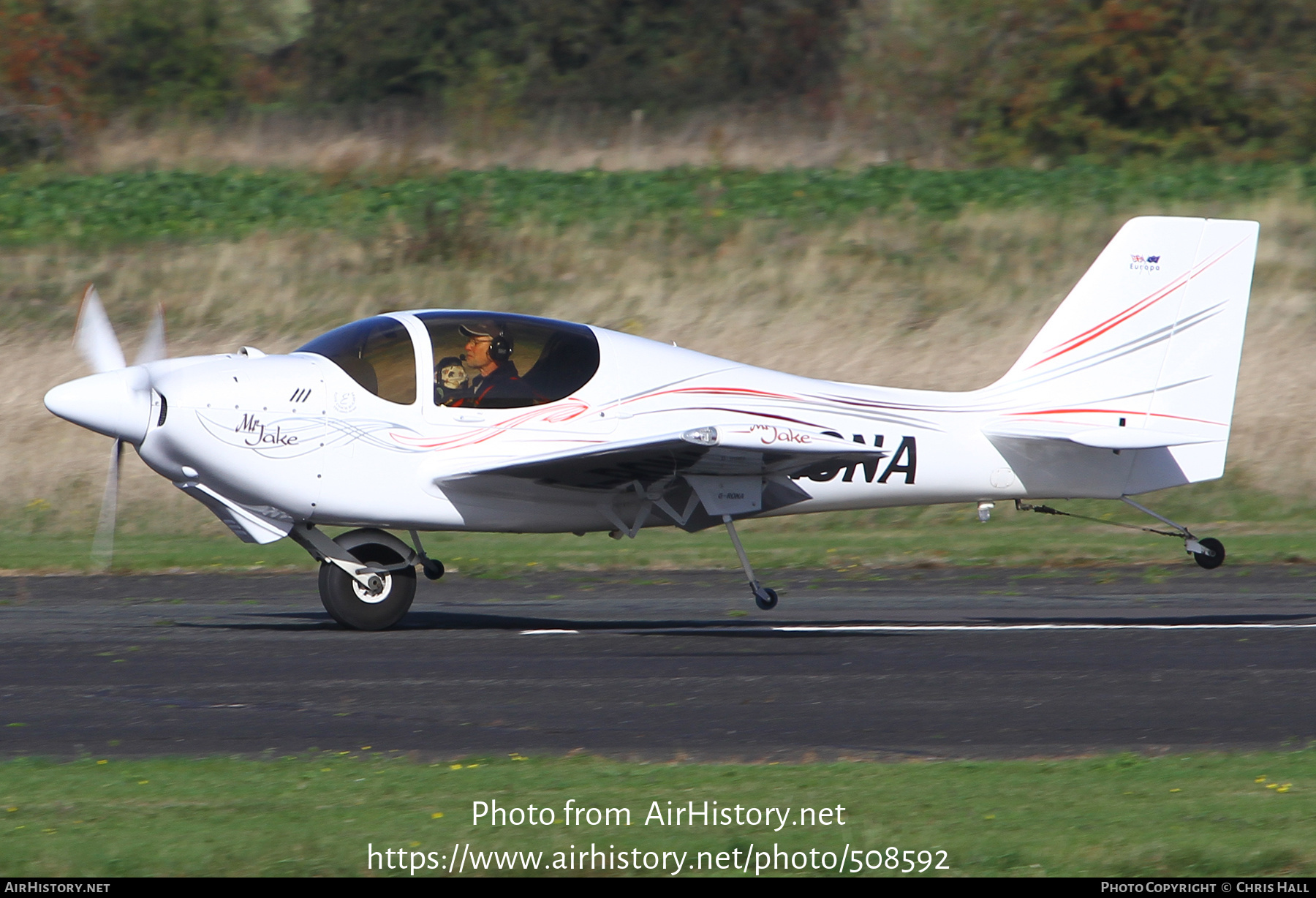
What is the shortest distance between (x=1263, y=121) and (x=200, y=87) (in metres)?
25.9

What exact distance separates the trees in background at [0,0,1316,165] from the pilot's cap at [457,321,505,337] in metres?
23.3

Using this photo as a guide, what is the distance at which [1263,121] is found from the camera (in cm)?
3244

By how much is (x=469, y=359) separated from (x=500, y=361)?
0.73 ft

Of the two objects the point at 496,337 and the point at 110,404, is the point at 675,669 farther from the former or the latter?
the point at 110,404

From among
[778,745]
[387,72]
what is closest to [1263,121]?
[387,72]

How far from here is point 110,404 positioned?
9875 millimetres

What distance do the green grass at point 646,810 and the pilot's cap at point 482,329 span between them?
4239mm

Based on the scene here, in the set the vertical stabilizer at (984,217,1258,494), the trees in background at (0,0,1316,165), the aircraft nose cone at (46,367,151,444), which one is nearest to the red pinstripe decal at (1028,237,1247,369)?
the vertical stabilizer at (984,217,1258,494)

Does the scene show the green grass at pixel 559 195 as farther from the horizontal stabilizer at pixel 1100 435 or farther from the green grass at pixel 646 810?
the green grass at pixel 646 810

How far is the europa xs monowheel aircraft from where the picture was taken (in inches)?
403

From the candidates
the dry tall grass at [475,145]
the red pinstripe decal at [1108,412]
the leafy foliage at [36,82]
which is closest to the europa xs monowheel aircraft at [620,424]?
the red pinstripe decal at [1108,412]

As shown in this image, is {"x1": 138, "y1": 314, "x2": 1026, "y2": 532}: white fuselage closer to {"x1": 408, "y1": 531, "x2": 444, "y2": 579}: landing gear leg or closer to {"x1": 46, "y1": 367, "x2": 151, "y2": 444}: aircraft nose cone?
{"x1": 46, "y1": 367, "x2": 151, "y2": 444}: aircraft nose cone

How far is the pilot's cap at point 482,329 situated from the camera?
10523 mm

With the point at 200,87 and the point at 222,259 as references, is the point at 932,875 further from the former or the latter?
the point at 200,87
